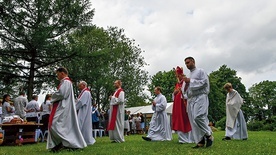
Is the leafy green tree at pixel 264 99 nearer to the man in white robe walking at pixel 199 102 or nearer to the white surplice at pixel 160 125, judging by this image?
the white surplice at pixel 160 125

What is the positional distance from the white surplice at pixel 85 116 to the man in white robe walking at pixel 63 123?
2.15m

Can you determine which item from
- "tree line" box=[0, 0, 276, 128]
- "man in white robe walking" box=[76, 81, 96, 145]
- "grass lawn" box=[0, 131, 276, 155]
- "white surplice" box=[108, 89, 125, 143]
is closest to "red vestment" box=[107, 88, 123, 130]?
"white surplice" box=[108, 89, 125, 143]

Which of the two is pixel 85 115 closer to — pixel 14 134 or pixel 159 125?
pixel 14 134

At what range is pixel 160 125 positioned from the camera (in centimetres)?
1253

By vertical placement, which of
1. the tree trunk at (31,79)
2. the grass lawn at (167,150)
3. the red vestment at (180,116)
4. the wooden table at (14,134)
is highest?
the tree trunk at (31,79)

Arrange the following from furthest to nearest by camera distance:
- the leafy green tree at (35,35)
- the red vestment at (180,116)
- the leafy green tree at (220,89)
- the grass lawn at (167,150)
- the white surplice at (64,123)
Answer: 1. the leafy green tree at (220,89)
2. the leafy green tree at (35,35)
3. the red vestment at (180,116)
4. the white surplice at (64,123)
5. the grass lawn at (167,150)

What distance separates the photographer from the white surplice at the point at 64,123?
781 centimetres

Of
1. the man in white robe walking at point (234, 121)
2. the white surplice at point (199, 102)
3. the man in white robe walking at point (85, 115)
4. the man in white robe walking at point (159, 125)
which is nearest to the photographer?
the white surplice at point (199, 102)

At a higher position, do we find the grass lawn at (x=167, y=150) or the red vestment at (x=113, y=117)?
the red vestment at (x=113, y=117)

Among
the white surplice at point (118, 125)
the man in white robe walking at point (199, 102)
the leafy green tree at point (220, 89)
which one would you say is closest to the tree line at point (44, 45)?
the white surplice at point (118, 125)

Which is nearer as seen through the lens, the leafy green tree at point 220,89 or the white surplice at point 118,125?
the white surplice at point 118,125

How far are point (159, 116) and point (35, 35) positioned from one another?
12.4 m

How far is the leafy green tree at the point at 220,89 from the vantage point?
182ft

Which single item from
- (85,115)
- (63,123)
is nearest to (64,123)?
(63,123)
